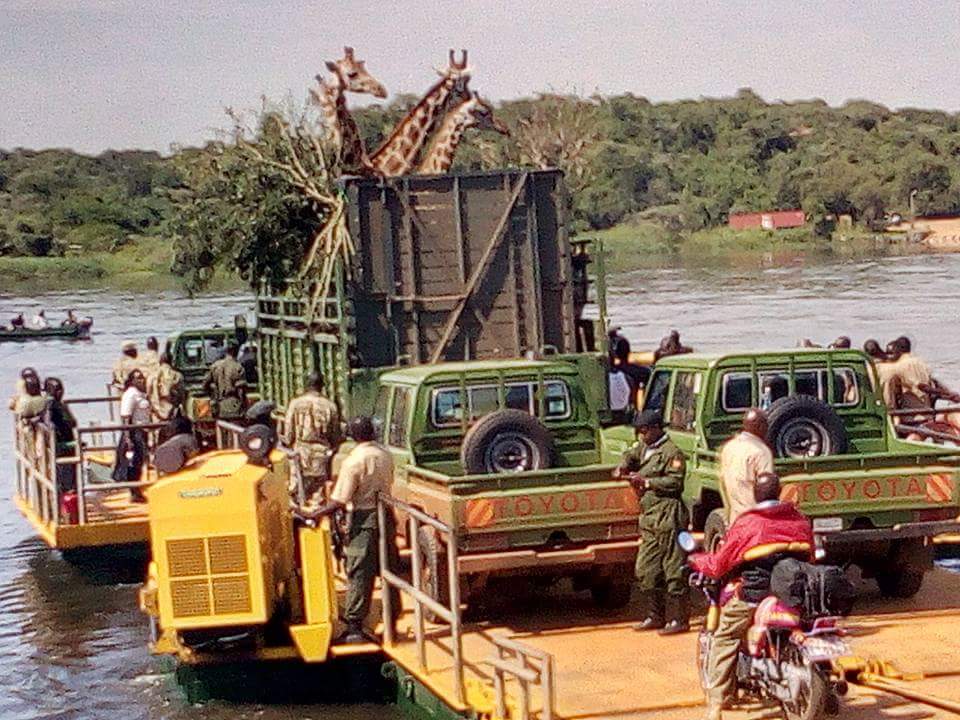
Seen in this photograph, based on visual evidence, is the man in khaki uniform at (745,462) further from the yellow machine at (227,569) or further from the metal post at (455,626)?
the yellow machine at (227,569)

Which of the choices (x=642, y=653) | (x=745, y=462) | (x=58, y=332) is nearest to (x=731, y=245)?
(x=58, y=332)

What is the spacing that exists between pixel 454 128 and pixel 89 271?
247 feet

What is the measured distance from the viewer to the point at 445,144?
20328 millimetres

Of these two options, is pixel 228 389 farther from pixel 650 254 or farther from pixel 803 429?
pixel 650 254

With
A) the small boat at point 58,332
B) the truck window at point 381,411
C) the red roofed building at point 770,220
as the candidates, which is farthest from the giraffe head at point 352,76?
the red roofed building at point 770,220

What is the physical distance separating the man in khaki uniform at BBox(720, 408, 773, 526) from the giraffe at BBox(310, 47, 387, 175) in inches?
363

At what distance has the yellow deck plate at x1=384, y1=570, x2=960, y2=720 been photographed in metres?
9.19

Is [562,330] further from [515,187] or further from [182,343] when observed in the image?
[182,343]

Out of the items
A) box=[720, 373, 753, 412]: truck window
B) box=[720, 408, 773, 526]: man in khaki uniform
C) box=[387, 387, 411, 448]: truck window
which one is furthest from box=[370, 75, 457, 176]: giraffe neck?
box=[720, 408, 773, 526]: man in khaki uniform

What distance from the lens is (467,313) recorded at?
17.8 metres

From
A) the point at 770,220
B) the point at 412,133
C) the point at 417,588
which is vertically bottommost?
the point at 417,588

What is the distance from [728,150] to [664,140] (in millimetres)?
9001

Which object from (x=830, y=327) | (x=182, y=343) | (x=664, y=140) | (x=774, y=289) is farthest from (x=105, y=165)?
(x=182, y=343)

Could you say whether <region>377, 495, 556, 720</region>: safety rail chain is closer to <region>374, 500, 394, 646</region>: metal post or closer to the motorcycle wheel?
<region>374, 500, 394, 646</region>: metal post
